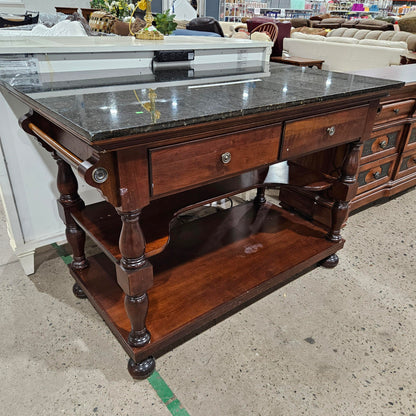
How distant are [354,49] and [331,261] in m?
4.28

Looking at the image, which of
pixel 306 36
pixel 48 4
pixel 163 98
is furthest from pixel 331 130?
pixel 48 4

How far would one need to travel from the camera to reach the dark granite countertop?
854mm

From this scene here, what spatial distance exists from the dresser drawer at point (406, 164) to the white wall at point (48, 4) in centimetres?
746

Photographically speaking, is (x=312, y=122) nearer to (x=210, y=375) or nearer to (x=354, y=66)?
(x=210, y=375)

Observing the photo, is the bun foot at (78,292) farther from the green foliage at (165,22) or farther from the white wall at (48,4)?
the white wall at (48,4)

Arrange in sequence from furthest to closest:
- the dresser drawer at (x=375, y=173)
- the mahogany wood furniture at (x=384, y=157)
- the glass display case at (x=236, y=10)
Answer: the glass display case at (x=236, y=10) → the dresser drawer at (x=375, y=173) → the mahogany wood furniture at (x=384, y=157)

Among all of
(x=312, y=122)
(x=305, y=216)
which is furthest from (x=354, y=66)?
(x=312, y=122)

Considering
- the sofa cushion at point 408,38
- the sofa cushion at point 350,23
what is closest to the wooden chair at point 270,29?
the sofa cushion at point 408,38

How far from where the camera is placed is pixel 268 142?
1157mm

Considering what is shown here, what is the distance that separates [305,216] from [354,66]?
3.97 m

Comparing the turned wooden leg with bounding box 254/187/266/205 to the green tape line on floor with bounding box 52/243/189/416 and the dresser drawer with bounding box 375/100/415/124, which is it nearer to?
the dresser drawer with bounding box 375/100/415/124

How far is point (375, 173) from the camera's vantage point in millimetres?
2201

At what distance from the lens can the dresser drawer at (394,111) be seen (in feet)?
6.47

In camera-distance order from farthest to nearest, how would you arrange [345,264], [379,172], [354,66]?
[354,66]
[379,172]
[345,264]
